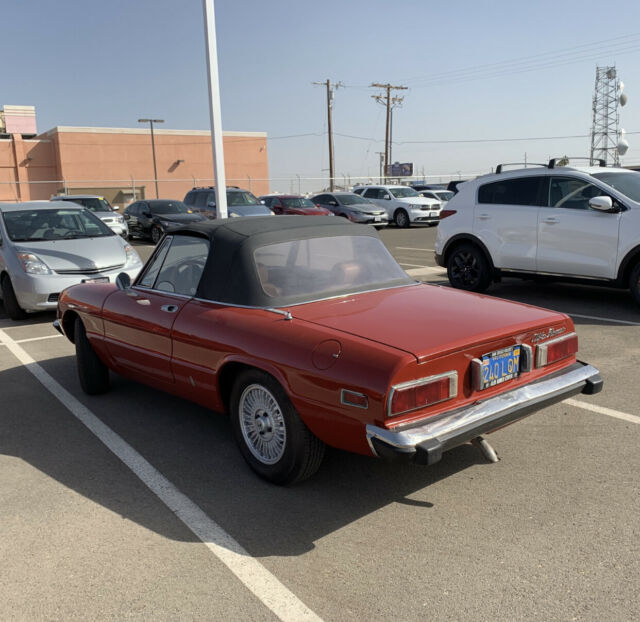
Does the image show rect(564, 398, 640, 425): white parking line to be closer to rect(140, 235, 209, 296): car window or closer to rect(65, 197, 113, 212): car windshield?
rect(140, 235, 209, 296): car window

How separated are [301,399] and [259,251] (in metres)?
1.18

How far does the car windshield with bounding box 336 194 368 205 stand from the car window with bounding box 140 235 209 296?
21.6 m

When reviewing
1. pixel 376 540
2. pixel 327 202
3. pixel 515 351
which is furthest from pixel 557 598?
pixel 327 202

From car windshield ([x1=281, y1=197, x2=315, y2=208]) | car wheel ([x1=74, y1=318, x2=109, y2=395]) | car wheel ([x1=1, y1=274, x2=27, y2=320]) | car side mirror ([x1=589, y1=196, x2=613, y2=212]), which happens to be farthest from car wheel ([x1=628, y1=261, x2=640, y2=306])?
car windshield ([x1=281, y1=197, x2=315, y2=208])

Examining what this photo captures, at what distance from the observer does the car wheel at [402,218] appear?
1021 inches

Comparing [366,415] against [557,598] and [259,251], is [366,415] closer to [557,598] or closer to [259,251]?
[557,598]

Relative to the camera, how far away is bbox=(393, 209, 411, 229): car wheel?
85.0 ft

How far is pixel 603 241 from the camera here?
822 cm

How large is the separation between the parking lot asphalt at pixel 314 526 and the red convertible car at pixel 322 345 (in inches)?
15.8

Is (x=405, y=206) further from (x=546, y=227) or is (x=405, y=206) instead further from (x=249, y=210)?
(x=546, y=227)

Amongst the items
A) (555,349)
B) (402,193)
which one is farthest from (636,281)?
(402,193)

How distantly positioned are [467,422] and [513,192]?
22.0 ft

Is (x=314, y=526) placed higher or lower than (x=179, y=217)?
lower

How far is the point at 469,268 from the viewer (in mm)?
9883
